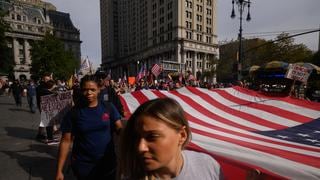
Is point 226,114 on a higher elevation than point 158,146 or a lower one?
lower

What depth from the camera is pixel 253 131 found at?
3906 mm

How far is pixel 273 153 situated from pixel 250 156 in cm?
32

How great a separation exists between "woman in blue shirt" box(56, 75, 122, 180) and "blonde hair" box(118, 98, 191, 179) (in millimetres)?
1450

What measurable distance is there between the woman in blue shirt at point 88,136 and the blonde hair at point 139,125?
4.76 ft

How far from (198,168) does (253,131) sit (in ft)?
8.87

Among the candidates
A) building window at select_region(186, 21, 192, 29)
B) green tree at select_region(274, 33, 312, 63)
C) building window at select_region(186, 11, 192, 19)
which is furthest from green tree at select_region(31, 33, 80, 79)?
building window at select_region(186, 11, 192, 19)

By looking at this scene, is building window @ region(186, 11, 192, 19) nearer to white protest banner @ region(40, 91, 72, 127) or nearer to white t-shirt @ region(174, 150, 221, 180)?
white protest banner @ region(40, 91, 72, 127)

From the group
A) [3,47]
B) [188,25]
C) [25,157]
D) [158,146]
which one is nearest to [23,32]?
[188,25]

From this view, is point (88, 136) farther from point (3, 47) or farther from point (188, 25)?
point (188, 25)

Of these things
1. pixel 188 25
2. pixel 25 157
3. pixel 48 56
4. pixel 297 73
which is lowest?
pixel 25 157

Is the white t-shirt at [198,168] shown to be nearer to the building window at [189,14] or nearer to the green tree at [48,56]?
the green tree at [48,56]

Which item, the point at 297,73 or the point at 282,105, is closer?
the point at 282,105

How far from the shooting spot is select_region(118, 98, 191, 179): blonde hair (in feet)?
4.34

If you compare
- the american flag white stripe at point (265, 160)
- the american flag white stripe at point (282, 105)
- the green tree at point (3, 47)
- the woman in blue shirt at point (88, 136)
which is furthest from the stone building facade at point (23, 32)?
the american flag white stripe at point (265, 160)
